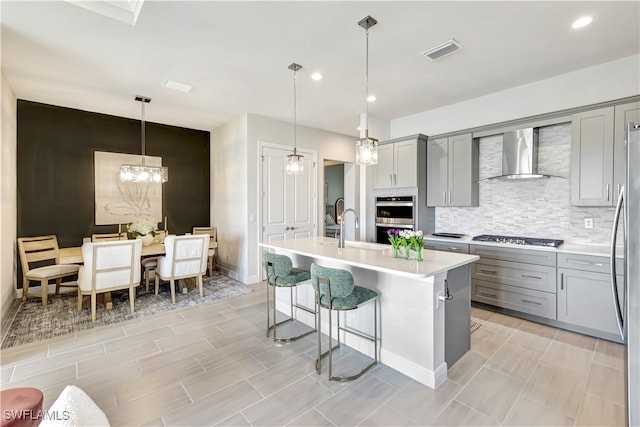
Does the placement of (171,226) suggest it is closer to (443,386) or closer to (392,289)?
(392,289)

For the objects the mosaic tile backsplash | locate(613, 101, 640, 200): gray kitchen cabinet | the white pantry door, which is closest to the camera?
locate(613, 101, 640, 200): gray kitchen cabinet

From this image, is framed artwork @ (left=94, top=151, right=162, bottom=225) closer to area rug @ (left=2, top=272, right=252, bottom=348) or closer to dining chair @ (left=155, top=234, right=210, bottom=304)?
area rug @ (left=2, top=272, right=252, bottom=348)

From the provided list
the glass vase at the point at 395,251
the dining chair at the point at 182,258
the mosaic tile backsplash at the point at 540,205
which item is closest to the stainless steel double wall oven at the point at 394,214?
the mosaic tile backsplash at the point at 540,205

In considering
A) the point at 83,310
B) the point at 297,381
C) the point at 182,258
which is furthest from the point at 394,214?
the point at 83,310

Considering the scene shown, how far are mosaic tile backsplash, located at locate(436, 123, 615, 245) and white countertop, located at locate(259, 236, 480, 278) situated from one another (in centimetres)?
191

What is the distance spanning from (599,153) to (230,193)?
5143 millimetres

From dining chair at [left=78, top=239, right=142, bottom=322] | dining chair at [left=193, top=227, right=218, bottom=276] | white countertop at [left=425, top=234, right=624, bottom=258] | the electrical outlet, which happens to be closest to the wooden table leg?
dining chair at [left=78, top=239, right=142, bottom=322]

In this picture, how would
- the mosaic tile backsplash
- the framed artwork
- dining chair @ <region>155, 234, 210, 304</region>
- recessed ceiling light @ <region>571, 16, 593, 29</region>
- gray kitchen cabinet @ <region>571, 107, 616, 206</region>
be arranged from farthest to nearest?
the framed artwork, dining chair @ <region>155, 234, 210, 304</region>, the mosaic tile backsplash, gray kitchen cabinet @ <region>571, 107, 616, 206</region>, recessed ceiling light @ <region>571, 16, 593, 29</region>

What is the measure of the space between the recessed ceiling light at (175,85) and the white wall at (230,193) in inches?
46.1

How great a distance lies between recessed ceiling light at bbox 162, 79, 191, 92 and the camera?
3.61m

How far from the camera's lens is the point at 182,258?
4.03 m

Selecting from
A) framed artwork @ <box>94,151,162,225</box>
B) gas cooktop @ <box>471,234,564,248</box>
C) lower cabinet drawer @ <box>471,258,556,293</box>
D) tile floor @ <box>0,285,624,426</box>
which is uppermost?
framed artwork @ <box>94,151,162,225</box>

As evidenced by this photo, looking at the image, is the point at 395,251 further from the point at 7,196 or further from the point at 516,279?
the point at 7,196

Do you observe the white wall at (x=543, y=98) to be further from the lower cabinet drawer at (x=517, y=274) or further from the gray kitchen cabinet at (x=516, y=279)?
the lower cabinet drawer at (x=517, y=274)
